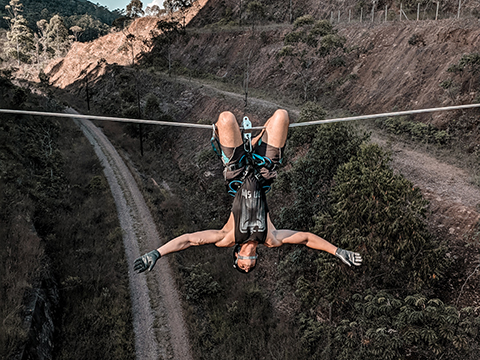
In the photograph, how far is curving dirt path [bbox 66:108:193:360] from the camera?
14633 mm

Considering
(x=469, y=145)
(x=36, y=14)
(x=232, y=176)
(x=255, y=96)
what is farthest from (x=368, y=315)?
(x=36, y=14)

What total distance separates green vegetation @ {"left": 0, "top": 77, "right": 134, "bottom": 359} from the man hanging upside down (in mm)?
9093

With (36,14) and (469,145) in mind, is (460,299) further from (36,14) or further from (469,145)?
(36,14)

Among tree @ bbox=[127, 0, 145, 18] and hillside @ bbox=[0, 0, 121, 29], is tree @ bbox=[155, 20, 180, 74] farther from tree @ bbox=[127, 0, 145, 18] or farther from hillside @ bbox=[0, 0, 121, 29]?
hillside @ bbox=[0, 0, 121, 29]

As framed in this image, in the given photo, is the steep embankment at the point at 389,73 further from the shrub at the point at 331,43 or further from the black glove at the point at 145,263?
the black glove at the point at 145,263

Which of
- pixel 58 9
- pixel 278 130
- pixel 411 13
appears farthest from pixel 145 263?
pixel 58 9

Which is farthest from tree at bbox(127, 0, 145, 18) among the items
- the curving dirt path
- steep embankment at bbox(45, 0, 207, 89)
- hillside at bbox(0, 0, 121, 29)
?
the curving dirt path

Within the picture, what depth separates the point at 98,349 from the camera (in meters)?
13.7

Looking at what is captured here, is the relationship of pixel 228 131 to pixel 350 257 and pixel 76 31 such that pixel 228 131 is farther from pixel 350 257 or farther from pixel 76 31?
pixel 76 31

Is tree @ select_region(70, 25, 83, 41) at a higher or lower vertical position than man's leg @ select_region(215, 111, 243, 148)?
higher

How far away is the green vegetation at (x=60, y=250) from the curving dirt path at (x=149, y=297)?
1.76ft

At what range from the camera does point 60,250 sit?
766 inches

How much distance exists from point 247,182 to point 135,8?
3546 inches

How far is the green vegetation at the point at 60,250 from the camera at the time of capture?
13411mm
